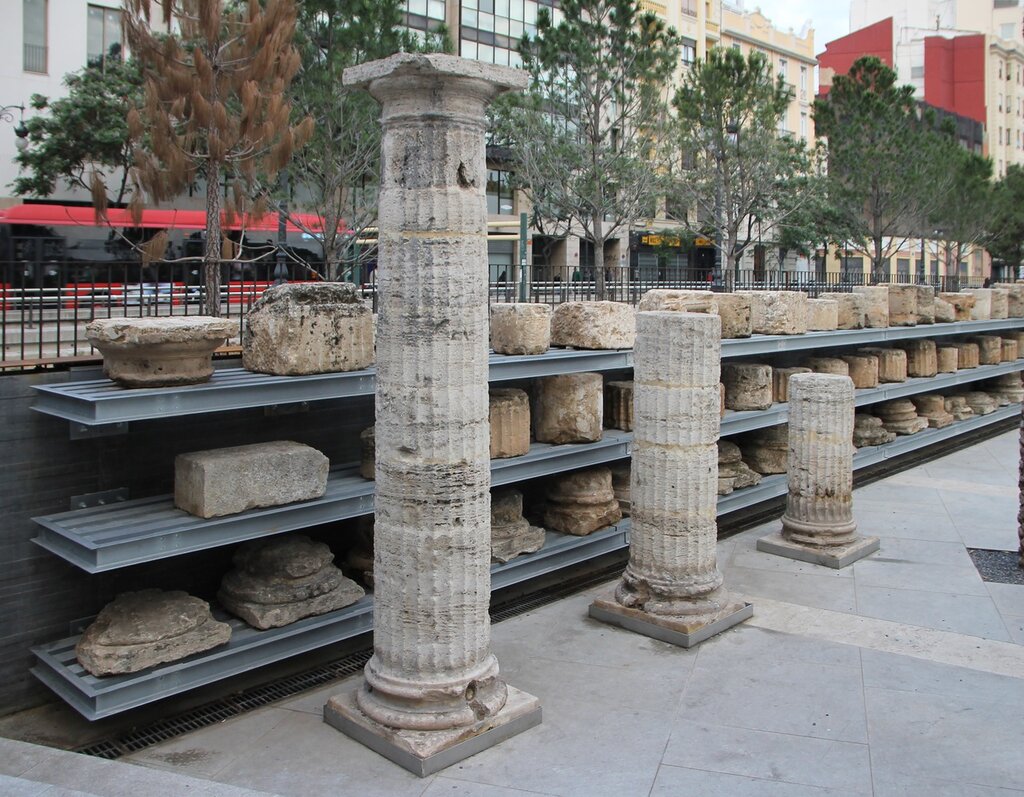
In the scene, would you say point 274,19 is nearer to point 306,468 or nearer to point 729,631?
point 306,468

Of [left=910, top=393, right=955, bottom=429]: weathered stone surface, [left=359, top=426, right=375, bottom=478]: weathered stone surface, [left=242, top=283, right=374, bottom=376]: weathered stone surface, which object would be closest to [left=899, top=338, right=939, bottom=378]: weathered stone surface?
[left=910, top=393, right=955, bottom=429]: weathered stone surface

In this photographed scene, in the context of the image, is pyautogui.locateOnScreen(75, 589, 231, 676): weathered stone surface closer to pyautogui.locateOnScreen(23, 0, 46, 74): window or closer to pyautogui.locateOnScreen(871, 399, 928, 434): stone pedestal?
pyautogui.locateOnScreen(871, 399, 928, 434): stone pedestal

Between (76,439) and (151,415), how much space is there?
874 mm

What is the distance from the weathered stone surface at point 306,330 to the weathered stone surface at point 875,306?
8962mm

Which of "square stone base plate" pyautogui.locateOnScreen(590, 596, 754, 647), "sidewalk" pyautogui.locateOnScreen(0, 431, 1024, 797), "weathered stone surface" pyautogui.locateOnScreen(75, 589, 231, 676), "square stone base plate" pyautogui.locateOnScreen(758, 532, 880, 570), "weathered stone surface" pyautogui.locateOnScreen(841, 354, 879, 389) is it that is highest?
"weathered stone surface" pyautogui.locateOnScreen(841, 354, 879, 389)

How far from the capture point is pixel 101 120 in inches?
987

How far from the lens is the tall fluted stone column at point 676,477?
7.75 metres

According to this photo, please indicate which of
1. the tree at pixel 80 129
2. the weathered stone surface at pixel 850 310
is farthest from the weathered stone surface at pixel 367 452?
the tree at pixel 80 129

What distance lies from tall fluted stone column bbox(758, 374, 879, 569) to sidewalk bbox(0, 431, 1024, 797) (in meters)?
0.64

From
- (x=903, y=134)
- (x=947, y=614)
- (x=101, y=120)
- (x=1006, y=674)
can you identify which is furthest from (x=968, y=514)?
(x=101, y=120)

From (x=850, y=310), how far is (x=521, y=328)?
22.2ft

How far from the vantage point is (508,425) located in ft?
26.9

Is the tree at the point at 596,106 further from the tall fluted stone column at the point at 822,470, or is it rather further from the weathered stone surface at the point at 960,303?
the tall fluted stone column at the point at 822,470

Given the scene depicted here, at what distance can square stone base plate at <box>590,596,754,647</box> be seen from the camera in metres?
7.52
